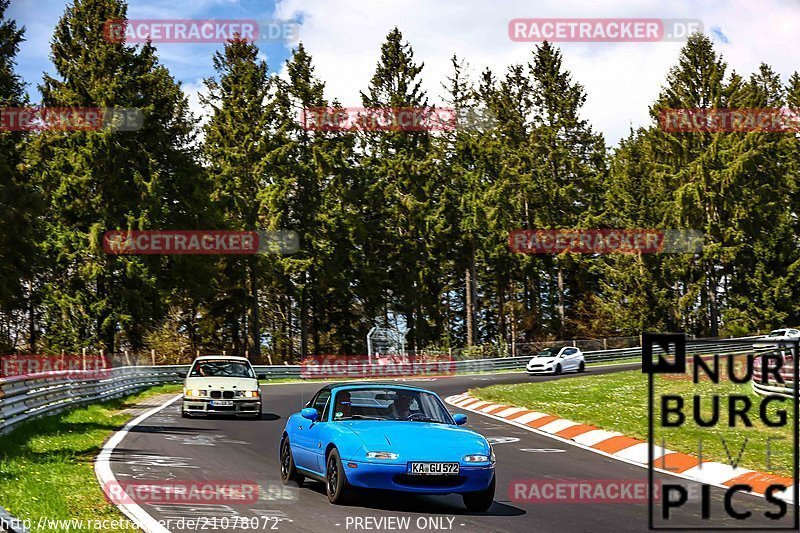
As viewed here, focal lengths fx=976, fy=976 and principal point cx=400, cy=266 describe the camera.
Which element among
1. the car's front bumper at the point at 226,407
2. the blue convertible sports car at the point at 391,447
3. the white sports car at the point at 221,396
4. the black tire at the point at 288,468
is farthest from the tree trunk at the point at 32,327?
the blue convertible sports car at the point at 391,447

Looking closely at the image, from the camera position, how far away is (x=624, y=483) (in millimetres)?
12648

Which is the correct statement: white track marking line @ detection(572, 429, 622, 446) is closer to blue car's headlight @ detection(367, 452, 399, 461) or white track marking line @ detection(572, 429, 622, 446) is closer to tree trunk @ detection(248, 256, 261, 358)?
blue car's headlight @ detection(367, 452, 399, 461)

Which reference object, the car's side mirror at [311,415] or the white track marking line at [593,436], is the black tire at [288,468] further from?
the white track marking line at [593,436]

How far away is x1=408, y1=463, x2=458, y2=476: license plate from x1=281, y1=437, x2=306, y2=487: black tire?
8.11ft

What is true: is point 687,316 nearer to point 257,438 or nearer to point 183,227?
point 183,227

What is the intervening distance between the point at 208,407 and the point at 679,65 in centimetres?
5072

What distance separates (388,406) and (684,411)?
40.2ft

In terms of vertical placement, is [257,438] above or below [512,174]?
below

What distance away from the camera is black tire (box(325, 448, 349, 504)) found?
33.8 feet

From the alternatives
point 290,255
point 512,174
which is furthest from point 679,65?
point 290,255

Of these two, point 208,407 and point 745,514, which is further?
point 208,407

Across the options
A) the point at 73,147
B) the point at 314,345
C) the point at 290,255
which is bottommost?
the point at 314,345

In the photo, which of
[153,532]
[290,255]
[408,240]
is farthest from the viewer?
[408,240]

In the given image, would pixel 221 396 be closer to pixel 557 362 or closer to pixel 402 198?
pixel 557 362
